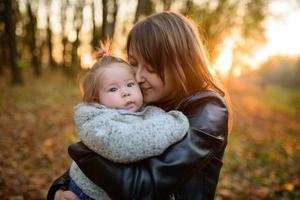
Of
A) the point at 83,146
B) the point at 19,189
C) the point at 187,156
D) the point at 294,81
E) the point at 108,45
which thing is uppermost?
the point at 108,45

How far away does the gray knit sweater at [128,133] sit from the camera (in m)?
1.65

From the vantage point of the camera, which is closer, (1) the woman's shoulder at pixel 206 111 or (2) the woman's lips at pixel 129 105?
(1) the woman's shoulder at pixel 206 111

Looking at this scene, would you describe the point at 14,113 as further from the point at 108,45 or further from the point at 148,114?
the point at 148,114

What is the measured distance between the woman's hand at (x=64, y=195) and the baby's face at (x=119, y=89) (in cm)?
69

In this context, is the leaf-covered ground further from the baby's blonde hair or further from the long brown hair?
the long brown hair

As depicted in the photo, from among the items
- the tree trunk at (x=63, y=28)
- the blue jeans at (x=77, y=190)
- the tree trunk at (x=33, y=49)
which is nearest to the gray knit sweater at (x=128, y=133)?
the blue jeans at (x=77, y=190)

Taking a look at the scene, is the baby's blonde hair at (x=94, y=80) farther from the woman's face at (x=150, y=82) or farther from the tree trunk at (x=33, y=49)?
the tree trunk at (x=33, y=49)

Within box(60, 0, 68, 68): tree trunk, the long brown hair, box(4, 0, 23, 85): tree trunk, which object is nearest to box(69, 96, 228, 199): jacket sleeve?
the long brown hair

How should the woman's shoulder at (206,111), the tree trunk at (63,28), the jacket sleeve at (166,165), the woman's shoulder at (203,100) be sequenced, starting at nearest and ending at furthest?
the jacket sleeve at (166,165)
the woman's shoulder at (206,111)
the woman's shoulder at (203,100)
the tree trunk at (63,28)

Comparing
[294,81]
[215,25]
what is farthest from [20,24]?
[294,81]

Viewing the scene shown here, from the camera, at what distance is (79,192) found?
2107 millimetres

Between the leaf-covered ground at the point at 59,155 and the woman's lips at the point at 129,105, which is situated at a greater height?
the woman's lips at the point at 129,105

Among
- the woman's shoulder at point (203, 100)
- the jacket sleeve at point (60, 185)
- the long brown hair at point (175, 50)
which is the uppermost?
the long brown hair at point (175, 50)

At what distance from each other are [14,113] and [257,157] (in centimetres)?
764
